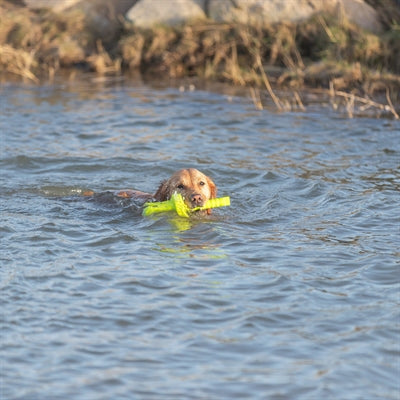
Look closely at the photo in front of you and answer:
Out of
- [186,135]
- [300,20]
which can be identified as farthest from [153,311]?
[300,20]

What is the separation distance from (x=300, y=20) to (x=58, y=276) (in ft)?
32.7

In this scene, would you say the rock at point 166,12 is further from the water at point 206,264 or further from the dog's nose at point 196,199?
the dog's nose at point 196,199

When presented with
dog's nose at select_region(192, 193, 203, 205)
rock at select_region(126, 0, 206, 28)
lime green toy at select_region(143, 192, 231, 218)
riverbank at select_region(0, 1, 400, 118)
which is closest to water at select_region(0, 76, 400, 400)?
lime green toy at select_region(143, 192, 231, 218)

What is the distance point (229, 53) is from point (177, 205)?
321 inches

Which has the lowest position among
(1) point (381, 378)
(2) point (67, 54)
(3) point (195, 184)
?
(1) point (381, 378)

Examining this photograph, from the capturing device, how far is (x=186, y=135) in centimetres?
1184

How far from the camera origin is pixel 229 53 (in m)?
15.4

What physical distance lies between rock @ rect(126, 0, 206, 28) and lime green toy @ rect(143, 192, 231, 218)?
27.7 feet

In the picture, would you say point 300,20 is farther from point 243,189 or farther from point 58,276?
point 58,276

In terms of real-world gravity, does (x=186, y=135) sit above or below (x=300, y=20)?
below

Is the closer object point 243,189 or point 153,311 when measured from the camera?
point 153,311

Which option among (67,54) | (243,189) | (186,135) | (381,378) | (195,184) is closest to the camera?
(381,378)

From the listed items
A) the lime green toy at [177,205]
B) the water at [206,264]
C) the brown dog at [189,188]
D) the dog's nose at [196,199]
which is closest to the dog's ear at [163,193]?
the brown dog at [189,188]

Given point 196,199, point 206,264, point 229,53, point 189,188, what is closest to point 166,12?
point 229,53
